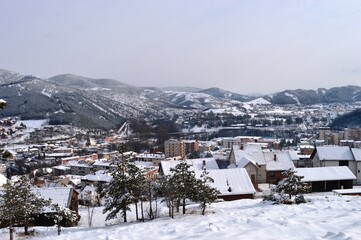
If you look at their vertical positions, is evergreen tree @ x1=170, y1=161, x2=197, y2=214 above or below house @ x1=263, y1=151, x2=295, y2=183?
above

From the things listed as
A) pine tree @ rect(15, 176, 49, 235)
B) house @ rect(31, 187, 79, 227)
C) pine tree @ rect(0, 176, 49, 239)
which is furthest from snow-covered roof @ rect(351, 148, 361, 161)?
pine tree @ rect(0, 176, 49, 239)

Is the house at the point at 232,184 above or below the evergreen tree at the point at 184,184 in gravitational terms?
below

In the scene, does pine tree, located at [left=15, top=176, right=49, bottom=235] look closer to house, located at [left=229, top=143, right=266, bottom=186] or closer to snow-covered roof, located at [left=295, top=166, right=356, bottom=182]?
snow-covered roof, located at [left=295, top=166, right=356, bottom=182]

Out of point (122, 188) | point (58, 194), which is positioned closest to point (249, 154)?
point (58, 194)

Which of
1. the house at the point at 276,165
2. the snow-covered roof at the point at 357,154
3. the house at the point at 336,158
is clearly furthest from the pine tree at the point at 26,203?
the snow-covered roof at the point at 357,154

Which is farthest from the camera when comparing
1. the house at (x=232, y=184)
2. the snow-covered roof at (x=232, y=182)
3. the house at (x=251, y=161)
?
the house at (x=251, y=161)

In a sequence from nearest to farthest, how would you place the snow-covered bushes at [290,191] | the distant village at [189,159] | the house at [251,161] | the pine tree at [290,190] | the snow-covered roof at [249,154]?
the snow-covered bushes at [290,191], the pine tree at [290,190], the distant village at [189,159], the house at [251,161], the snow-covered roof at [249,154]

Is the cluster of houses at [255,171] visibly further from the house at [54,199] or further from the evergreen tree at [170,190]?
the evergreen tree at [170,190]
